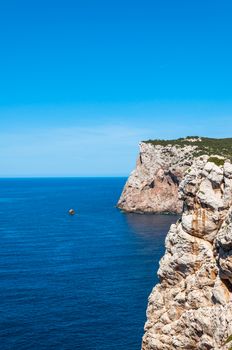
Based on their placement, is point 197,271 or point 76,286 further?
point 76,286

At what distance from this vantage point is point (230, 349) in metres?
37.2

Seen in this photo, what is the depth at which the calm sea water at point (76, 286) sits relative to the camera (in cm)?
7606

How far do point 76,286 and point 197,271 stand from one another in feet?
190

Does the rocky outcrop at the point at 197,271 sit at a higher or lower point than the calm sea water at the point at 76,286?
higher

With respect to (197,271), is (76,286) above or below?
below

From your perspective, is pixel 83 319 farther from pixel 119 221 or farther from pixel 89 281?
pixel 119 221

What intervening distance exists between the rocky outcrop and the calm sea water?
75.3 feet

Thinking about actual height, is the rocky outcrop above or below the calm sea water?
above

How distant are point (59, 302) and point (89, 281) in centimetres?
1561

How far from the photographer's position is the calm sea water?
76.1 m

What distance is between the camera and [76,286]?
10225 centimetres

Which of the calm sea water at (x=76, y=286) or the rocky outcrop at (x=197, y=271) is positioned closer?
the rocky outcrop at (x=197, y=271)

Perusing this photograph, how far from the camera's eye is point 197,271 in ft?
162

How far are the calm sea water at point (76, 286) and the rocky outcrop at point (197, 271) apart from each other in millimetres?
22951
